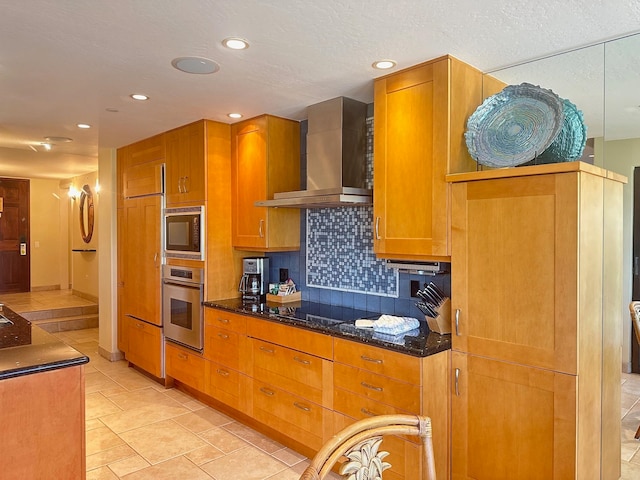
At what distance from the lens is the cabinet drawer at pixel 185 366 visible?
12.3 ft

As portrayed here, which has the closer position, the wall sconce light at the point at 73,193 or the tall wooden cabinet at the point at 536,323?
the tall wooden cabinet at the point at 536,323

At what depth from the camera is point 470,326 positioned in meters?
2.25

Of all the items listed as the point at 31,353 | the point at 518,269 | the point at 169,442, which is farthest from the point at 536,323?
the point at 169,442

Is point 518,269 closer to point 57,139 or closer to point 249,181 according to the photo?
point 249,181

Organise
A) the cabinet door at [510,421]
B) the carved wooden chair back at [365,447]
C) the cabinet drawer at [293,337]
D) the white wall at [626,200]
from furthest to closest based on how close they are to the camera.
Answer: the cabinet drawer at [293,337] < the white wall at [626,200] < the cabinet door at [510,421] < the carved wooden chair back at [365,447]

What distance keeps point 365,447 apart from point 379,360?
4.09ft

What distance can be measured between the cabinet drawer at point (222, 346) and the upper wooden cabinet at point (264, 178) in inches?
27.7

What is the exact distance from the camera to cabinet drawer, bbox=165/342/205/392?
3.75 meters

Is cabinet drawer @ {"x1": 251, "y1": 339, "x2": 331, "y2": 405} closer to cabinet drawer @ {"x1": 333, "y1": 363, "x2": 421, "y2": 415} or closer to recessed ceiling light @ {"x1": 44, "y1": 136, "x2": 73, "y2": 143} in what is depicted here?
cabinet drawer @ {"x1": 333, "y1": 363, "x2": 421, "y2": 415}

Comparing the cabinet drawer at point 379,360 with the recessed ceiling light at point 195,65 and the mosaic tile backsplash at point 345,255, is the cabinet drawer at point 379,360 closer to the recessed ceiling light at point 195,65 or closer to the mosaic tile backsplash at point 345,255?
the mosaic tile backsplash at point 345,255

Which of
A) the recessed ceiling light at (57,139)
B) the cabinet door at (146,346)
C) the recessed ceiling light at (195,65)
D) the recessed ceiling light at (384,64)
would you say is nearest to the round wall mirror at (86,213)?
the recessed ceiling light at (57,139)

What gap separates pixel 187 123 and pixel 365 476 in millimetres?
3348

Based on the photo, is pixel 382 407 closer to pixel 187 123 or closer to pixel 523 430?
pixel 523 430

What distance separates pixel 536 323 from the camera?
2021 millimetres
